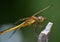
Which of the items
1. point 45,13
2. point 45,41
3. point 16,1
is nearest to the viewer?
point 45,41

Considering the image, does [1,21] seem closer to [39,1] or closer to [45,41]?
[39,1]

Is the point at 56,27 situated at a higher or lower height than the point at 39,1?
lower

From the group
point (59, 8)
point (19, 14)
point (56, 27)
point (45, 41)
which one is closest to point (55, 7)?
point (59, 8)

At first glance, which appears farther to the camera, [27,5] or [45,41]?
[27,5]

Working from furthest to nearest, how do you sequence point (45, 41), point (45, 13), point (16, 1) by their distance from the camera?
point (16, 1), point (45, 13), point (45, 41)

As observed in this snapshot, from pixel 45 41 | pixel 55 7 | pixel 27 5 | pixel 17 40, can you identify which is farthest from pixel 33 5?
pixel 45 41

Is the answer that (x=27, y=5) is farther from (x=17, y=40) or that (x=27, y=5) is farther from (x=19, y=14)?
(x=17, y=40)

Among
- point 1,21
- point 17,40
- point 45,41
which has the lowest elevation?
point 17,40
